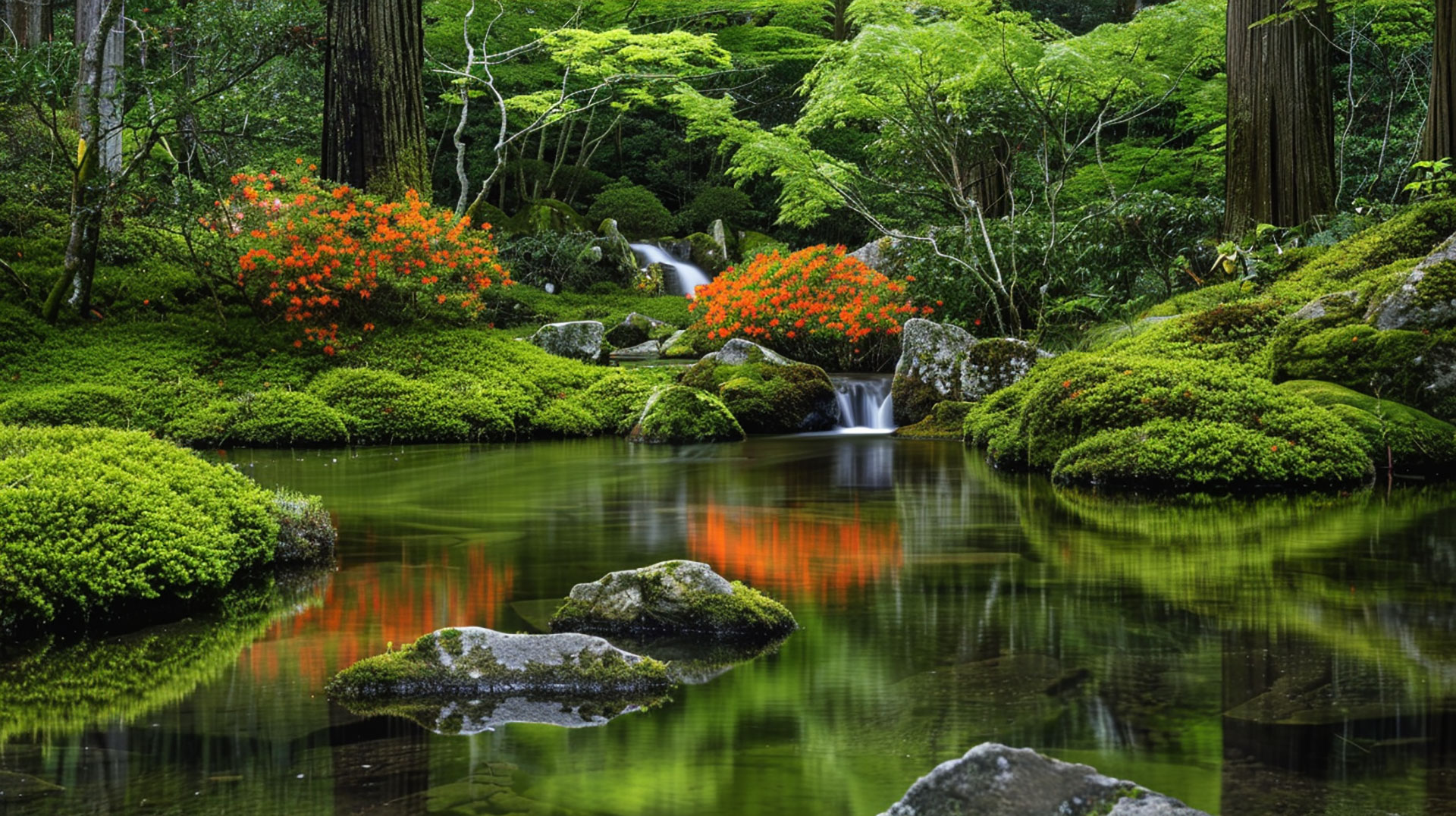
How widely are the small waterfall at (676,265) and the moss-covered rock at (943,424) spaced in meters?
14.6

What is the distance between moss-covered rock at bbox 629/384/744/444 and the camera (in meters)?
12.7

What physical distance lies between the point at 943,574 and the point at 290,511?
10.5 ft

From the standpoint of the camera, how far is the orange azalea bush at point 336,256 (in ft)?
43.4

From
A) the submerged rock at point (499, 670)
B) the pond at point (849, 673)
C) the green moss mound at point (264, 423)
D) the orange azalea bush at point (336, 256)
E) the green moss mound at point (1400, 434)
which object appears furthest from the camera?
the orange azalea bush at point (336, 256)

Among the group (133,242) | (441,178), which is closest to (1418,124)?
(133,242)

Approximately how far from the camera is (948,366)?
13.5 meters

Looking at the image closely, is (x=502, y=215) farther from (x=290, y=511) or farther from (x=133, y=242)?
(x=290, y=511)

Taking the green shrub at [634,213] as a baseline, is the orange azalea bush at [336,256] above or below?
below

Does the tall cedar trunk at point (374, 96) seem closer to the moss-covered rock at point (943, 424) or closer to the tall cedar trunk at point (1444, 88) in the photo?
the moss-covered rock at point (943, 424)

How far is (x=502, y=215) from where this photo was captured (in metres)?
28.1

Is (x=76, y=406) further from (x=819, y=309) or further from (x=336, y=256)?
(x=819, y=309)

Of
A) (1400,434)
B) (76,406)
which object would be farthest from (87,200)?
(1400,434)

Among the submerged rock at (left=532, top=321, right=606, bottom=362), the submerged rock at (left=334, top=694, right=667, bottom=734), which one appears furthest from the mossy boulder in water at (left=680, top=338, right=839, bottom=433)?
the submerged rock at (left=334, top=694, right=667, bottom=734)

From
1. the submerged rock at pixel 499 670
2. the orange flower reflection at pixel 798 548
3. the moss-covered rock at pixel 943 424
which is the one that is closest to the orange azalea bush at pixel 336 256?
the moss-covered rock at pixel 943 424
